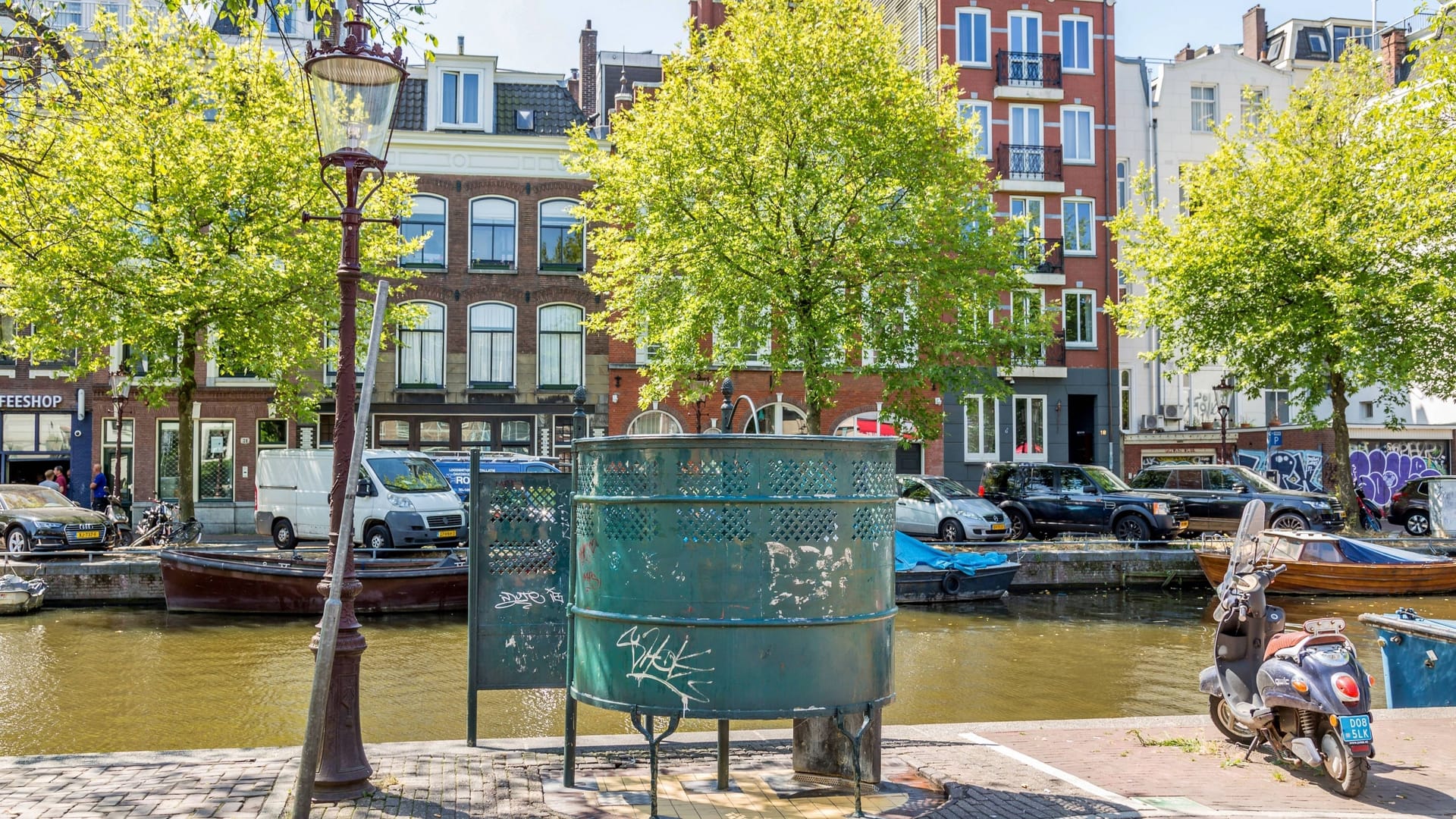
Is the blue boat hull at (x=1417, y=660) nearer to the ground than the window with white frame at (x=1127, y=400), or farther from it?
nearer to the ground

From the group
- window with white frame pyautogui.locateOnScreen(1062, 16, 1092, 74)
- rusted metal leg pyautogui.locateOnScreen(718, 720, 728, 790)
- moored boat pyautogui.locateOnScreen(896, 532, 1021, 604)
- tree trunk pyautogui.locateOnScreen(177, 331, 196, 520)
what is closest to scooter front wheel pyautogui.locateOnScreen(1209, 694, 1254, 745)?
rusted metal leg pyautogui.locateOnScreen(718, 720, 728, 790)

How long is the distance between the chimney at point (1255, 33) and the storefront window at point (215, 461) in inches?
1689

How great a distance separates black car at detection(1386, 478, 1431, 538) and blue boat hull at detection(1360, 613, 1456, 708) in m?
22.5

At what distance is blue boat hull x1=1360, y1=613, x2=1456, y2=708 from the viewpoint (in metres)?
9.17

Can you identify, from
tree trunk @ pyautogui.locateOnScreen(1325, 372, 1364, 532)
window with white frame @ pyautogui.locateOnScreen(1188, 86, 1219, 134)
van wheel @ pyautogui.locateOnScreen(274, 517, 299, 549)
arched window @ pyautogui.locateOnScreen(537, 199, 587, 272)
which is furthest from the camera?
window with white frame @ pyautogui.locateOnScreen(1188, 86, 1219, 134)

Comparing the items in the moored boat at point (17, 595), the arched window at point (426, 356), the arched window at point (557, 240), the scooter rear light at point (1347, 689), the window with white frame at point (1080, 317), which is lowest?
the moored boat at point (17, 595)

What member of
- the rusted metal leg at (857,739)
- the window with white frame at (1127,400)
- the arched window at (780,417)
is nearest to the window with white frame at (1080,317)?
the window with white frame at (1127,400)

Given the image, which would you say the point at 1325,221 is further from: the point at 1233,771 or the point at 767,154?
the point at 1233,771

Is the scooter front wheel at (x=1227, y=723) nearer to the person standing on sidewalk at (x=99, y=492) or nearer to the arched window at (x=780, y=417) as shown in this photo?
the arched window at (x=780, y=417)

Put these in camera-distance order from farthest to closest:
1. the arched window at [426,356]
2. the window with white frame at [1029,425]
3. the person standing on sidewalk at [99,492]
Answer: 1. the window with white frame at [1029,425]
2. the arched window at [426,356]
3. the person standing on sidewalk at [99,492]

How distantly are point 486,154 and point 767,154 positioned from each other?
12.9 m

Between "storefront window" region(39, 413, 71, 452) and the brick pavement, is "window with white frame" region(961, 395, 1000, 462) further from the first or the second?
the brick pavement

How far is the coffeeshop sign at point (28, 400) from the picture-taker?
109ft

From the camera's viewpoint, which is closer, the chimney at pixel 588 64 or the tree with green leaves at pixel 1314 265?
the tree with green leaves at pixel 1314 265
